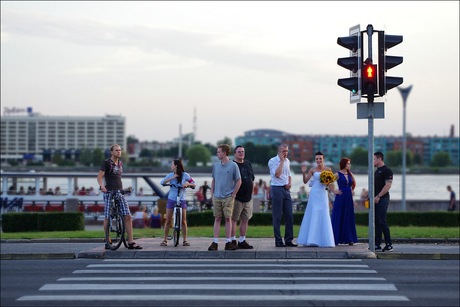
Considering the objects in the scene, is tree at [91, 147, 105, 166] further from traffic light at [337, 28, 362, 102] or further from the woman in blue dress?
traffic light at [337, 28, 362, 102]

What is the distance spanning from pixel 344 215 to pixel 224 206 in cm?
290

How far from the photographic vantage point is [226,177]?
36.8ft

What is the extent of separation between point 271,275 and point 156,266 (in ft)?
7.13

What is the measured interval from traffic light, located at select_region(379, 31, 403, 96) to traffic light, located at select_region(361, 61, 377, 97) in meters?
0.14

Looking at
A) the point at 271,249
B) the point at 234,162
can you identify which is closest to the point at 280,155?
the point at 234,162

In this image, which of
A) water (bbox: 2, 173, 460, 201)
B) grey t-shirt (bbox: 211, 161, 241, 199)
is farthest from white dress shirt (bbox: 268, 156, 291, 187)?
water (bbox: 2, 173, 460, 201)

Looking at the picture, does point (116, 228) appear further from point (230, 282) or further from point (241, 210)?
point (230, 282)

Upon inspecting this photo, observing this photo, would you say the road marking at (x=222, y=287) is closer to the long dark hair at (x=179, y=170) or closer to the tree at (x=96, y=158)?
the long dark hair at (x=179, y=170)

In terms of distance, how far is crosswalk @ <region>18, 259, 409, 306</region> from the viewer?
7500mm

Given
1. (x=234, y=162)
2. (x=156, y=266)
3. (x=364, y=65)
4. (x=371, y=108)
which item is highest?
(x=364, y=65)

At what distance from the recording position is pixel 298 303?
23.7 feet

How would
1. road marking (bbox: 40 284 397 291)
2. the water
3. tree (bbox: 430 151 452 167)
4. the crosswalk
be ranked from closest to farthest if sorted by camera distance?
the crosswalk → road marking (bbox: 40 284 397 291) → the water → tree (bbox: 430 151 452 167)

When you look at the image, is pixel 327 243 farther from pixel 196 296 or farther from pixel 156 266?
pixel 196 296

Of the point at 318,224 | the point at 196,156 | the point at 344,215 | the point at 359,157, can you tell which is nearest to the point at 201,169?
the point at 196,156
